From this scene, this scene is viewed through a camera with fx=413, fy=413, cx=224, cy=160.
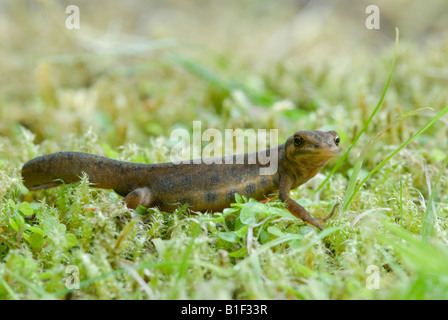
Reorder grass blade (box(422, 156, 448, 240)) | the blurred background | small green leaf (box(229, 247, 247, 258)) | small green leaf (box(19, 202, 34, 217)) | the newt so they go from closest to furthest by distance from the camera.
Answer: grass blade (box(422, 156, 448, 240)) < small green leaf (box(229, 247, 247, 258)) < small green leaf (box(19, 202, 34, 217)) < the newt < the blurred background

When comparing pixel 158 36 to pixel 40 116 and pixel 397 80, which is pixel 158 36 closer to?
pixel 40 116

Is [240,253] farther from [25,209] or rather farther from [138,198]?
[25,209]

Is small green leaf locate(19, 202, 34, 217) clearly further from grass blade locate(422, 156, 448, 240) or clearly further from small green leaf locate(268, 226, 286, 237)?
grass blade locate(422, 156, 448, 240)

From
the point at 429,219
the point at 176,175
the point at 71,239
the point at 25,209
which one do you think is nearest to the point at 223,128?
the point at 176,175

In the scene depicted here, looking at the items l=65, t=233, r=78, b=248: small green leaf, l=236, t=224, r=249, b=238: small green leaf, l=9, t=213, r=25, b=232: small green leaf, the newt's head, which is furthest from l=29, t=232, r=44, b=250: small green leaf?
the newt's head
